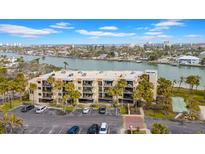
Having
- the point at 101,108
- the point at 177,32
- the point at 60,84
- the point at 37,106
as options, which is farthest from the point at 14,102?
the point at 177,32

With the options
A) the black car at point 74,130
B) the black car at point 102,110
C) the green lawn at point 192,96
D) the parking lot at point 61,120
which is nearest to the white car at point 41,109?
the parking lot at point 61,120

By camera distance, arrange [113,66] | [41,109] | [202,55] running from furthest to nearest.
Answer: [202,55], [113,66], [41,109]

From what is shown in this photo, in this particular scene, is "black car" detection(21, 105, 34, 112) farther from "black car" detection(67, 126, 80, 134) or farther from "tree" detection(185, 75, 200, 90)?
"tree" detection(185, 75, 200, 90)

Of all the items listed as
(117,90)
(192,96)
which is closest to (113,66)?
(117,90)

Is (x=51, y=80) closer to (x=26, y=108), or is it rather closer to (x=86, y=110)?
(x=26, y=108)

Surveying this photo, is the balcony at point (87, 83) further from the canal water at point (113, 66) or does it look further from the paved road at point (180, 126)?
the paved road at point (180, 126)

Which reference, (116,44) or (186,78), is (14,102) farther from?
(186,78)
